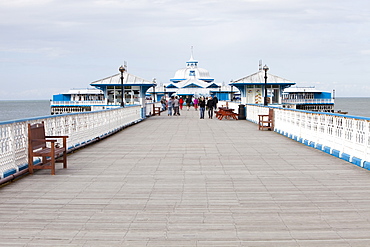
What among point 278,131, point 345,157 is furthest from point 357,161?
point 278,131

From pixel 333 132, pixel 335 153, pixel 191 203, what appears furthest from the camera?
pixel 333 132

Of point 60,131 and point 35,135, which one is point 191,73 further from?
point 35,135

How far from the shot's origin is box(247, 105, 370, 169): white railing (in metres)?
9.67

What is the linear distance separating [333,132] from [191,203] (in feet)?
Result: 20.9

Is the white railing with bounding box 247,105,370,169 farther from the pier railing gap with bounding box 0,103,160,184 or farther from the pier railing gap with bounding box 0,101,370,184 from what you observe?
the pier railing gap with bounding box 0,103,160,184

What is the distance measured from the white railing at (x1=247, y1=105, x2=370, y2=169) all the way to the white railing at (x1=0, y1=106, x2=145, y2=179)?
269 inches

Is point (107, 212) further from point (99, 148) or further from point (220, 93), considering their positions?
point (220, 93)

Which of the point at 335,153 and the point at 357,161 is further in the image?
the point at 335,153

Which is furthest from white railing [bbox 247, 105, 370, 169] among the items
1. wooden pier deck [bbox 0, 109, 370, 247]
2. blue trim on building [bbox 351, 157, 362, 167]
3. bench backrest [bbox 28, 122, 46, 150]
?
bench backrest [bbox 28, 122, 46, 150]

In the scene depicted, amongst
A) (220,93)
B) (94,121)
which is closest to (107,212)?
(94,121)

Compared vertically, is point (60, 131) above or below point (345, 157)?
above

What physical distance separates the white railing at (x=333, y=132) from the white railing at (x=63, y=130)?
684 centimetres

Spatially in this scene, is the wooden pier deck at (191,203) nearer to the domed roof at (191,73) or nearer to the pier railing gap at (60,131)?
the pier railing gap at (60,131)

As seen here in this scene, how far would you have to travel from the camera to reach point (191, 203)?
21.6 ft
